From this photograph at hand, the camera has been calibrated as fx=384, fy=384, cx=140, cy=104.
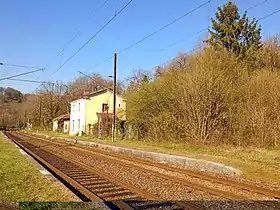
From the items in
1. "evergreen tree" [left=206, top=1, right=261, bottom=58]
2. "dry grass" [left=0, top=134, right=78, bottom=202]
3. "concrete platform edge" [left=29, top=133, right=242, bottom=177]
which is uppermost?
"evergreen tree" [left=206, top=1, right=261, bottom=58]

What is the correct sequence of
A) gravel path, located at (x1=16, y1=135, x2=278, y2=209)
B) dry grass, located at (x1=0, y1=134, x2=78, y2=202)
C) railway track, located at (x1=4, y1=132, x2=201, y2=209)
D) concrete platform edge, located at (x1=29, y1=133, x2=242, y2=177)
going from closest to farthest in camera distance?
dry grass, located at (x1=0, y1=134, x2=78, y2=202)
railway track, located at (x1=4, y1=132, x2=201, y2=209)
gravel path, located at (x1=16, y1=135, x2=278, y2=209)
concrete platform edge, located at (x1=29, y1=133, x2=242, y2=177)

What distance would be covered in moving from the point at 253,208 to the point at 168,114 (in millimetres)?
21666

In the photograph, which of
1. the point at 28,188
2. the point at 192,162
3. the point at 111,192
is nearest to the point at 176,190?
the point at 111,192

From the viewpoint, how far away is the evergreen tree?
33375 mm

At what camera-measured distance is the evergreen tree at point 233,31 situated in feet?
109

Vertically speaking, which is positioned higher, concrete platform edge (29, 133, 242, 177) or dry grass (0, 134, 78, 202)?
concrete platform edge (29, 133, 242, 177)

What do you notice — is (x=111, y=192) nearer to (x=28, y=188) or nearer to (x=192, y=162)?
(x=28, y=188)

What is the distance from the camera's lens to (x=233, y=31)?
34625 mm

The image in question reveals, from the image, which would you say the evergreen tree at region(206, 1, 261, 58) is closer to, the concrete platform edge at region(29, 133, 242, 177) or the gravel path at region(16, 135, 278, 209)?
the concrete platform edge at region(29, 133, 242, 177)

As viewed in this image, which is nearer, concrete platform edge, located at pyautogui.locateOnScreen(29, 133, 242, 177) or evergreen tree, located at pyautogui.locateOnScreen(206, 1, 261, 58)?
concrete platform edge, located at pyautogui.locateOnScreen(29, 133, 242, 177)

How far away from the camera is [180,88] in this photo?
2792cm

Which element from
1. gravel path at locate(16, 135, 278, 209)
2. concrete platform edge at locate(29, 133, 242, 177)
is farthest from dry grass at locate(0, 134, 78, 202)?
concrete platform edge at locate(29, 133, 242, 177)

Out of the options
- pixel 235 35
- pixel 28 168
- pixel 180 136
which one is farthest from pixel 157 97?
pixel 28 168

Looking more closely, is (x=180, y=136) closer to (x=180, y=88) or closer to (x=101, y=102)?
(x=180, y=88)
